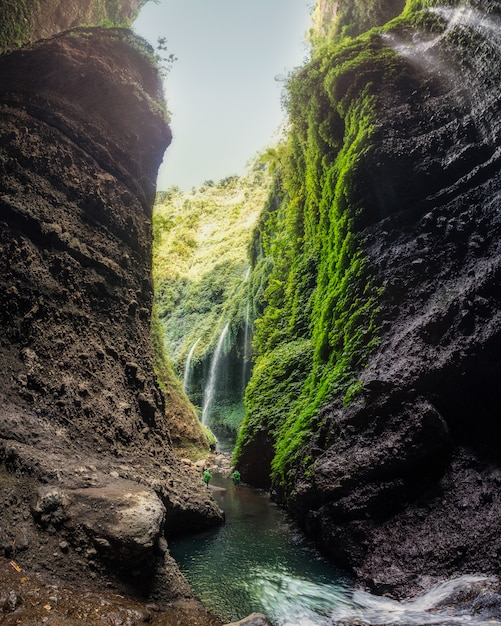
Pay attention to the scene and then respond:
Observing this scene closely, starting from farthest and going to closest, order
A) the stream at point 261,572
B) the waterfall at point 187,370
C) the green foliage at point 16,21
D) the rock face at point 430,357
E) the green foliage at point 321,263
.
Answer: the waterfall at point 187,370
the green foliage at point 321,263
the green foliage at point 16,21
the rock face at point 430,357
the stream at point 261,572

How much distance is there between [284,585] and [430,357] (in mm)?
3760

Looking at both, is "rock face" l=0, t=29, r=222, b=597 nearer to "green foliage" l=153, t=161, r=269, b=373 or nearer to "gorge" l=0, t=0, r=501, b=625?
"gorge" l=0, t=0, r=501, b=625

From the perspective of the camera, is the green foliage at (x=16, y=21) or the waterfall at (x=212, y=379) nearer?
the green foliage at (x=16, y=21)

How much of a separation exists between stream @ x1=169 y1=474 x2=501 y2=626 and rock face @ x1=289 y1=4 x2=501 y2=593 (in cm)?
28

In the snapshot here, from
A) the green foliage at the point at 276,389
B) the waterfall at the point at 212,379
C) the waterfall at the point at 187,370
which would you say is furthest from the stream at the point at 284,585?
the waterfall at the point at 187,370

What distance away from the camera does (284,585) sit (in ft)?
15.4

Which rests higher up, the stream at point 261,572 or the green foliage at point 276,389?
the green foliage at point 276,389

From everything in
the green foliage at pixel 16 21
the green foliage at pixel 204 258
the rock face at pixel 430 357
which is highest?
the green foliage at pixel 204 258

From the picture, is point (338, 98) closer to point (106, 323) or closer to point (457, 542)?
point (106, 323)

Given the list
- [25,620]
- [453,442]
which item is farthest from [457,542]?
[25,620]

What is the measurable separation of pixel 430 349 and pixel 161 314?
1109 inches

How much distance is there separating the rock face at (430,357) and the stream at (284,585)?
280mm

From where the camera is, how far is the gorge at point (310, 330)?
378cm

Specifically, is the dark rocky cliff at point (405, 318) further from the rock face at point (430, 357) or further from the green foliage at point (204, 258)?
the green foliage at point (204, 258)
